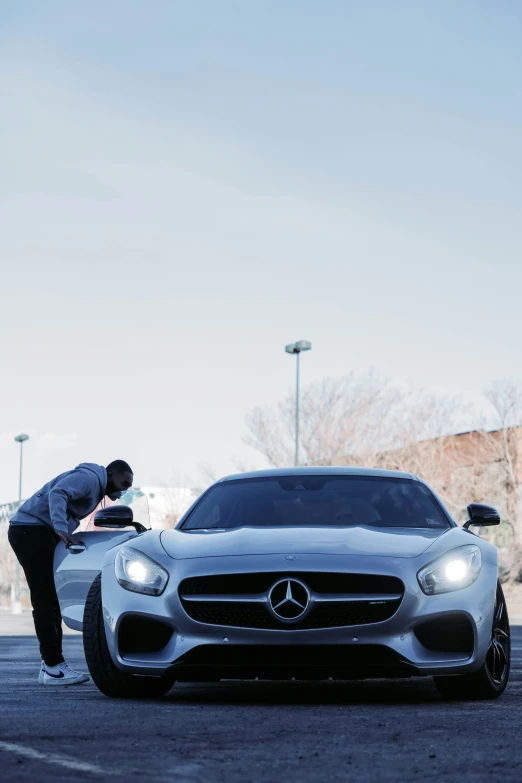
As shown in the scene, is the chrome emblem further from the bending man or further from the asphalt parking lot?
the bending man

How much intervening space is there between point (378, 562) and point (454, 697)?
0.95 meters

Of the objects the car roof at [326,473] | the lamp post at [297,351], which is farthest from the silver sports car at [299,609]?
the lamp post at [297,351]

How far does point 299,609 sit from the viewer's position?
6500 mm

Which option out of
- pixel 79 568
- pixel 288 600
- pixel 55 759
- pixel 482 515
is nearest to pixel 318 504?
pixel 482 515

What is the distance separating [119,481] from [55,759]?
4.49 m

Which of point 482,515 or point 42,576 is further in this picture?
point 42,576

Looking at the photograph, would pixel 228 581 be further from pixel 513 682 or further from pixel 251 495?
pixel 513 682

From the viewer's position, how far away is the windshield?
784 cm

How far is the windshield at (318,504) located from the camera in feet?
25.7

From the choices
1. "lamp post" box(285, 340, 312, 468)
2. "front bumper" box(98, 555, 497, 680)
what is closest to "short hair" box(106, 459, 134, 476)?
"front bumper" box(98, 555, 497, 680)

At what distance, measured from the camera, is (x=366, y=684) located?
8398 millimetres

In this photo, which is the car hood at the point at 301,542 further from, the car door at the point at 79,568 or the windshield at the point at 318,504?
the car door at the point at 79,568

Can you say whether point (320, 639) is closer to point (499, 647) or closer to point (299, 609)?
point (299, 609)

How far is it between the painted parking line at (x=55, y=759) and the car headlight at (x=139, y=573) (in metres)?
1.90
